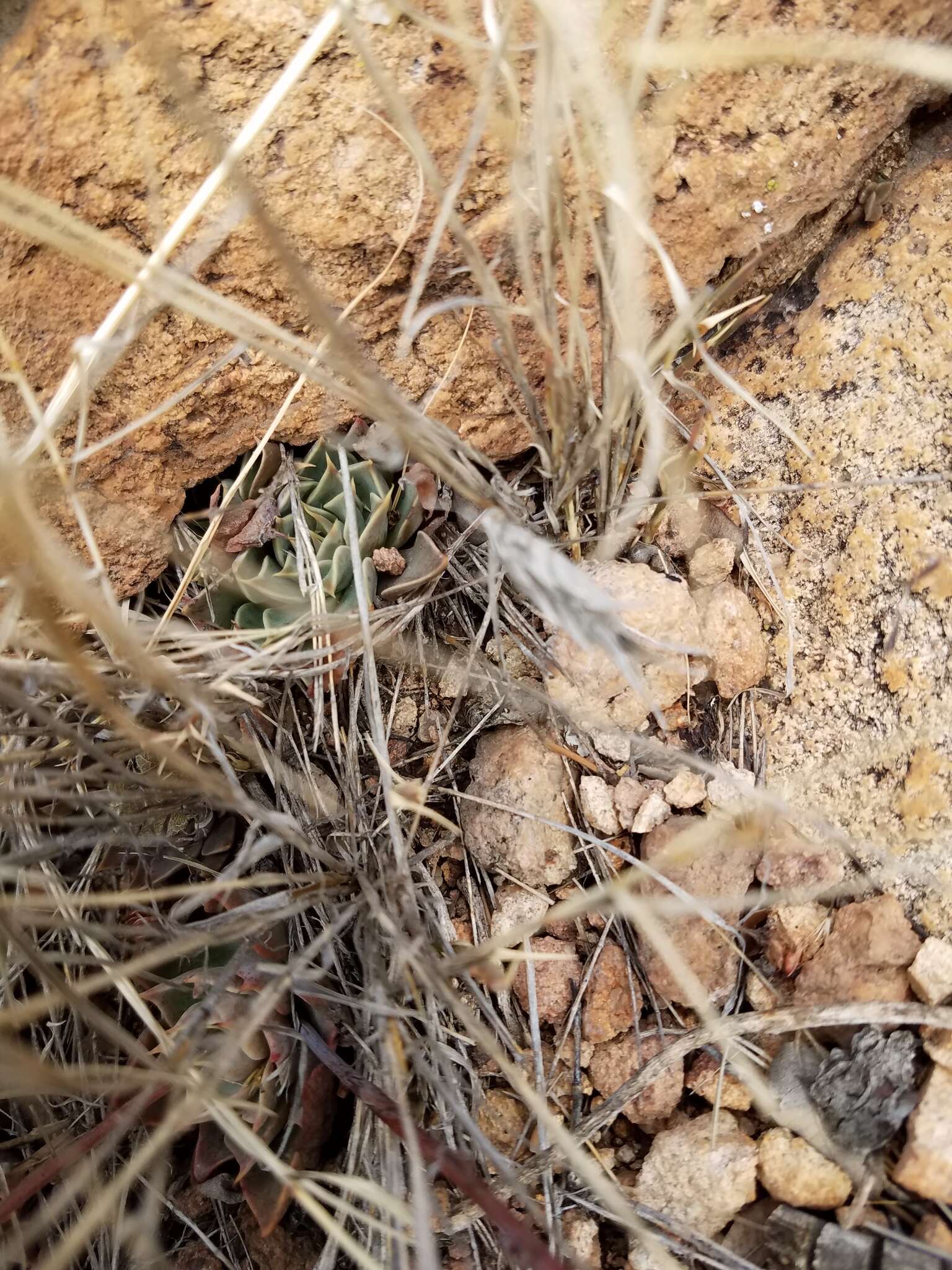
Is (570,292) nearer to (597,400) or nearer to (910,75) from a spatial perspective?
(597,400)

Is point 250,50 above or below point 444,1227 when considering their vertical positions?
above

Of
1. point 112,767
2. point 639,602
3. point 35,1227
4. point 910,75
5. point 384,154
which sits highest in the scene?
point 384,154

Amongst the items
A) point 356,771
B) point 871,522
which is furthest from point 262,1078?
point 871,522

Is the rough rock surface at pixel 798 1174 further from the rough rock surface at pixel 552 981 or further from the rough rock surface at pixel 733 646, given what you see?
the rough rock surface at pixel 733 646

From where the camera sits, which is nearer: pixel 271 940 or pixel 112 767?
pixel 112 767

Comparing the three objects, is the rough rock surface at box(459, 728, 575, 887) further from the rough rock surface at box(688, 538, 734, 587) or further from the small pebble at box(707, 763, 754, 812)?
the rough rock surface at box(688, 538, 734, 587)

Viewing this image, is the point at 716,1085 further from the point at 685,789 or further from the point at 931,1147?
the point at 685,789

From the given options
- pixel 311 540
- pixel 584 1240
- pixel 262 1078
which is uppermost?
pixel 311 540

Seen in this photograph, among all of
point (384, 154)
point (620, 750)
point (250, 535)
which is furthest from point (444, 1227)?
point (384, 154)
